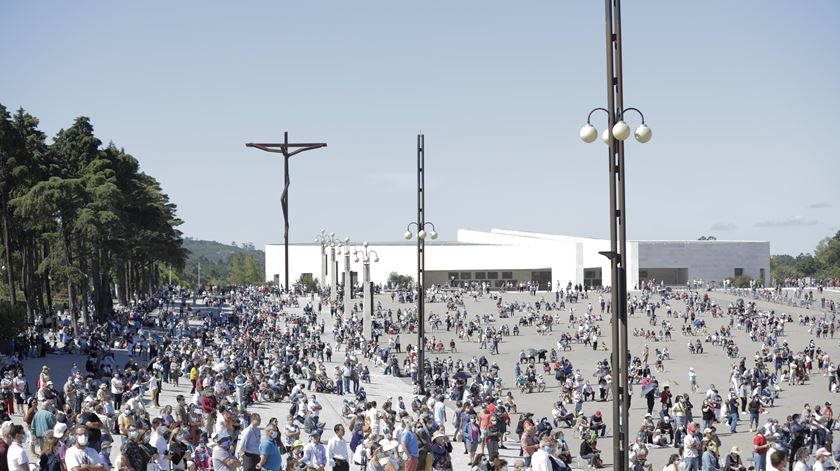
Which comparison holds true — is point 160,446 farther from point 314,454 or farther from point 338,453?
point 338,453

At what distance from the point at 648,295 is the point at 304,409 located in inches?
2037

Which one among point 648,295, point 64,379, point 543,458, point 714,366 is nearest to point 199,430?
point 543,458

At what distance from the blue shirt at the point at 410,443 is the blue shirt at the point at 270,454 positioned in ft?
5.84

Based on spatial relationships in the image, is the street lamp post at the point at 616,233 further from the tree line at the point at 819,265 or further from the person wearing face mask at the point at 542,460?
the tree line at the point at 819,265

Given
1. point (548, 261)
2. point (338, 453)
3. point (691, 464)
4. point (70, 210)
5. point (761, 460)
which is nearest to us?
point (338, 453)

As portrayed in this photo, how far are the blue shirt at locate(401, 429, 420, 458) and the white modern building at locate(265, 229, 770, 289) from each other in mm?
76641

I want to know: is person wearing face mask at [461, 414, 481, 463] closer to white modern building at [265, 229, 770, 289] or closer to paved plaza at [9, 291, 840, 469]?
paved plaza at [9, 291, 840, 469]

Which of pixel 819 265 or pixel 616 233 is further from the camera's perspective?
pixel 819 265

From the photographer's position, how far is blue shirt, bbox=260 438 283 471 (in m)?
13.9

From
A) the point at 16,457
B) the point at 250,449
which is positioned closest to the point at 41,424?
the point at 16,457

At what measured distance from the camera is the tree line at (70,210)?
1722 inches

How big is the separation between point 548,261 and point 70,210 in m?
69.4

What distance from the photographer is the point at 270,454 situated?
547 inches

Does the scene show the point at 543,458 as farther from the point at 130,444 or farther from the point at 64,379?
the point at 64,379
